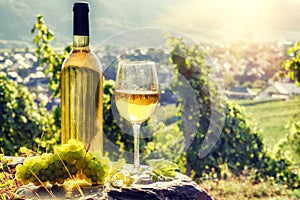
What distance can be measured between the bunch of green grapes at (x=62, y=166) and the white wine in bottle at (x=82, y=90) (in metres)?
0.27

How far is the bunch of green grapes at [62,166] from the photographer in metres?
1.89

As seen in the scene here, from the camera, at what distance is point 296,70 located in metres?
4.86

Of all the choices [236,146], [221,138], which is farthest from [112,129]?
[236,146]

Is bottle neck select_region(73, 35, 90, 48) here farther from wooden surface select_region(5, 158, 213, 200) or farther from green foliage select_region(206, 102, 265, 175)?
green foliage select_region(206, 102, 265, 175)

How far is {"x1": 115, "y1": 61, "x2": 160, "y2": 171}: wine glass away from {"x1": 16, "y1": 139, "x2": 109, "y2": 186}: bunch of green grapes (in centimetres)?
24

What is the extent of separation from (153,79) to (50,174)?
569 millimetres

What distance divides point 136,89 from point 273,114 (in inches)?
515

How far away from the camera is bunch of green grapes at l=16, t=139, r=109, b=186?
1.89m

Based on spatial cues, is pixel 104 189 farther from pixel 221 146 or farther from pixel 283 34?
pixel 283 34

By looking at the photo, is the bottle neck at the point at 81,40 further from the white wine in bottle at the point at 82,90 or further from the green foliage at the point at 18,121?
the green foliage at the point at 18,121

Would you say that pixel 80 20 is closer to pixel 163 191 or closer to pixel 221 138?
pixel 163 191

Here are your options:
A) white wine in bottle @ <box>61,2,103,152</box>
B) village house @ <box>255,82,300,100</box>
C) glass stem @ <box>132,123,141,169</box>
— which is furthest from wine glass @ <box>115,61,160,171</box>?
village house @ <box>255,82,300,100</box>

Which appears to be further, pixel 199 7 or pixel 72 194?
pixel 199 7

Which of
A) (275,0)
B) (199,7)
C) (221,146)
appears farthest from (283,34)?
(221,146)
